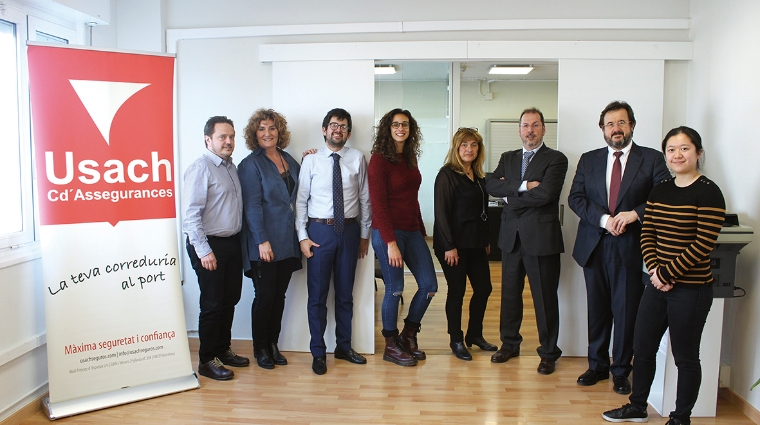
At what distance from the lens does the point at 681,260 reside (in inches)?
101

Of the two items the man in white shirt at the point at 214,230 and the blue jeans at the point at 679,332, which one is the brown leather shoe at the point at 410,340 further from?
the blue jeans at the point at 679,332

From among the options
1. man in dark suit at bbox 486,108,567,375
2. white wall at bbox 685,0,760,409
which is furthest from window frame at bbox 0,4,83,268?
white wall at bbox 685,0,760,409

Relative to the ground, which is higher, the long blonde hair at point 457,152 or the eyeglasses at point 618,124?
the eyeglasses at point 618,124

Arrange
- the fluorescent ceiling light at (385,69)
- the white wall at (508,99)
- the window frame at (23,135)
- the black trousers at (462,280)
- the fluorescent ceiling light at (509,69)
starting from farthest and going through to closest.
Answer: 1. the white wall at (508,99)
2. the fluorescent ceiling light at (509,69)
3. the fluorescent ceiling light at (385,69)
4. the black trousers at (462,280)
5. the window frame at (23,135)

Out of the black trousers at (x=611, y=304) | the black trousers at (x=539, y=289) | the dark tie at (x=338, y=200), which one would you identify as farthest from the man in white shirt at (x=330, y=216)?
the black trousers at (x=611, y=304)

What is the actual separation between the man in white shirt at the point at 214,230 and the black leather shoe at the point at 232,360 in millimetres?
145

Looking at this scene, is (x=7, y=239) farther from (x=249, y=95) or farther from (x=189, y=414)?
(x=249, y=95)

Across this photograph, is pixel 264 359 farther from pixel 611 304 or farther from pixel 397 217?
pixel 611 304

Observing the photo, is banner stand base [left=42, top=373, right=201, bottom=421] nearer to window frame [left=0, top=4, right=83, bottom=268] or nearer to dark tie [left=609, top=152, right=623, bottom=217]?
window frame [left=0, top=4, right=83, bottom=268]

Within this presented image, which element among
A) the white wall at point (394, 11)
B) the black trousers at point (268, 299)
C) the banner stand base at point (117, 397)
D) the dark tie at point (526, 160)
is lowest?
the banner stand base at point (117, 397)

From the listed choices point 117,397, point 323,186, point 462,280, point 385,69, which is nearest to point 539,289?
point 462,280

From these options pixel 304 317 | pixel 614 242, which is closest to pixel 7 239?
pixel 304 317

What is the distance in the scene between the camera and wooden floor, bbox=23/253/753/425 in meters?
3.00

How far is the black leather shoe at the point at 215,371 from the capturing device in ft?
11.5
